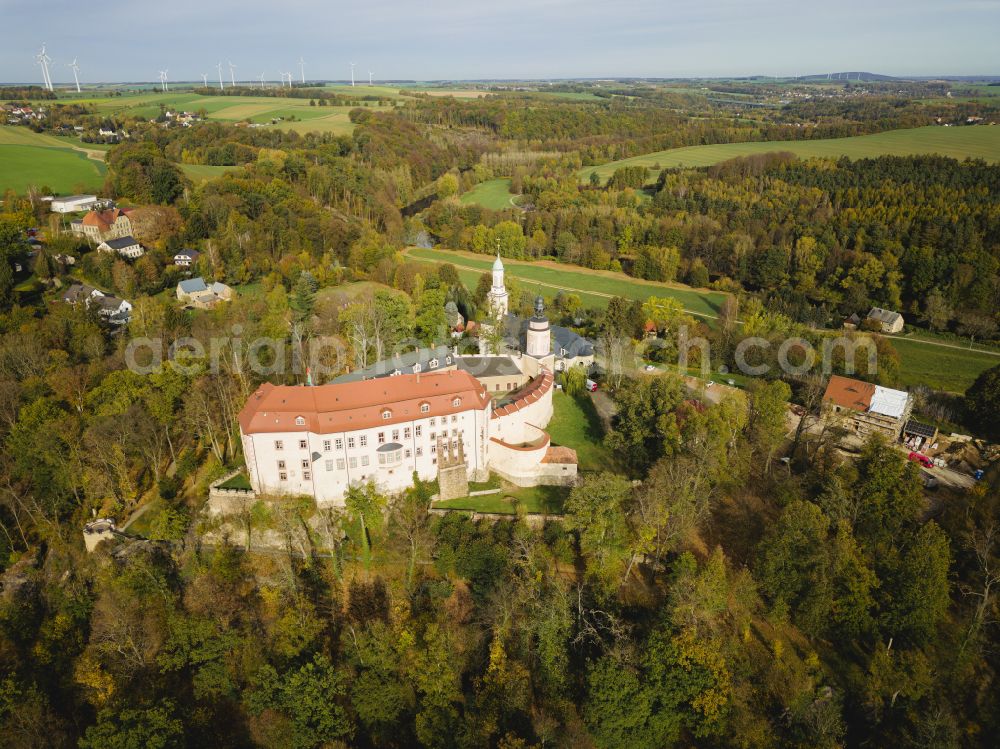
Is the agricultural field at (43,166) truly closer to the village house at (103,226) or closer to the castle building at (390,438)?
the village house at (103,226)

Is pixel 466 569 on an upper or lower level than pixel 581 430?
lower

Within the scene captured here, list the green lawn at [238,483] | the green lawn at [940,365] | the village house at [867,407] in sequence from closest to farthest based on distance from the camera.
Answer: the green lawn at [238,483] < the village house at [867,407] < the green lawn at [940,365]

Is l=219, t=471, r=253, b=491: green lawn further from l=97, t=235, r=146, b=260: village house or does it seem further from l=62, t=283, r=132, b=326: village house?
l=97, t=235, r=146, b=260: village house

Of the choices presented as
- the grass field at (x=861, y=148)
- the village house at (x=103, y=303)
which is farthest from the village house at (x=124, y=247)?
the grass field at (x=861, y=148)

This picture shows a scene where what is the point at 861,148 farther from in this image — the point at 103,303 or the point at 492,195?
the point at 103,303

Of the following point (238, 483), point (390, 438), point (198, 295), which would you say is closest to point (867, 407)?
point (390, 438)

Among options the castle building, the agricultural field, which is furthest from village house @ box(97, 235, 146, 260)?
the castle building
